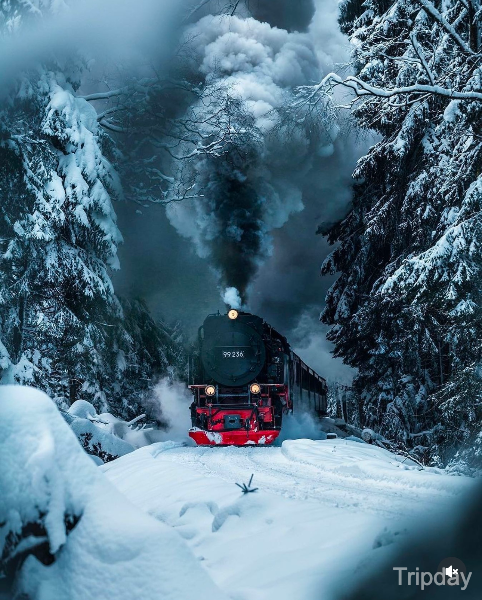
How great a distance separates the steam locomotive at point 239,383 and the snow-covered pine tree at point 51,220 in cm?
284

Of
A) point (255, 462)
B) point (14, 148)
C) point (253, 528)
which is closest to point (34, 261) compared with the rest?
point (14, 148)

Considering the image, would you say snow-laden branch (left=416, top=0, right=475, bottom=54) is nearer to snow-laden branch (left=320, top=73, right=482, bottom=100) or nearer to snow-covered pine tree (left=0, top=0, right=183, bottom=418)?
snow-laden branch (left=320, top=73, right=482, bottom=100)

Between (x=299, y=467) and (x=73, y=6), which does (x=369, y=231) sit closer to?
(x=299, y=467)

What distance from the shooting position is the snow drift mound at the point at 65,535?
251 cm

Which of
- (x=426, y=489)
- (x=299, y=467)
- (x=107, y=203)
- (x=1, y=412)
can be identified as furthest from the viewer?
(x=107, y=203)

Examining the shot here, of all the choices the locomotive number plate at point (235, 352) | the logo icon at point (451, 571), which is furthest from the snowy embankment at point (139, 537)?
the locomotive number plate at point (235, 352)

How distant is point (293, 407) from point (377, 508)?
940cm

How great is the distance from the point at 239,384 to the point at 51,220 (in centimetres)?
570

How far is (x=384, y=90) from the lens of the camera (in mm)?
7336

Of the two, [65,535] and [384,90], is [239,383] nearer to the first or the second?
[384,90]

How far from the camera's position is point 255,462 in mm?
8398

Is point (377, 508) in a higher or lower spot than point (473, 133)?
lower

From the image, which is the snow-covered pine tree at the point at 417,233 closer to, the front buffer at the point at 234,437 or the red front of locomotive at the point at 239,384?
the red front of locomotive at the point at 239,384

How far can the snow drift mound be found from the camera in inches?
98.7
